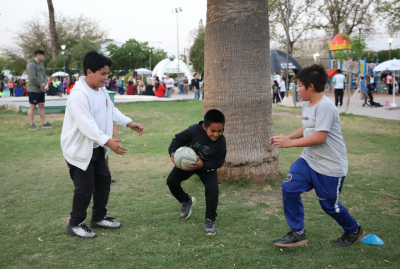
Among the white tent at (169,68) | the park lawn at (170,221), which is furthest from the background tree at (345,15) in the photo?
the park lawn at (170,221)

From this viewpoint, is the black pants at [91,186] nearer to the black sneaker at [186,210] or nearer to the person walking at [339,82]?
the black sneaker at [186,210]

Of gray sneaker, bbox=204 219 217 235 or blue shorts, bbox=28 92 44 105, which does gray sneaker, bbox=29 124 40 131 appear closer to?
blue shorts, bbox=28 92 44 105

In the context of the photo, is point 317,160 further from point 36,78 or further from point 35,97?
point 35,97

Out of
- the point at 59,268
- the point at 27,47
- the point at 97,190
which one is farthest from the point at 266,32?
the point at 27,47

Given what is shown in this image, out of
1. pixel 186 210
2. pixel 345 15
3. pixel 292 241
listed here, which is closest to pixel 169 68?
pixel 345 15

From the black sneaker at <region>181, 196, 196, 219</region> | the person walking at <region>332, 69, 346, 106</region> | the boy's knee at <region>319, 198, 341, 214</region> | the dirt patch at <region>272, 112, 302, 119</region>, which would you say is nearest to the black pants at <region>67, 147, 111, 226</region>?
the black sneaker at <region>181, 196, 196, 219</region>

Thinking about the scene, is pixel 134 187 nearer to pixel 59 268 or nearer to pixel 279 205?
pixel 279 205

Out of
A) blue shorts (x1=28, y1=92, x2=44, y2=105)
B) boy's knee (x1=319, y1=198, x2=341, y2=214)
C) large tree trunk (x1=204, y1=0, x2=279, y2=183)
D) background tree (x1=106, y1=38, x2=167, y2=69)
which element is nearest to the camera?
boy's knee (x1=319, y1=198, x2=341, y2=214)

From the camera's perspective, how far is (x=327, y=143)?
3.75 m

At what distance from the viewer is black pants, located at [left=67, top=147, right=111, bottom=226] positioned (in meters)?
4.07

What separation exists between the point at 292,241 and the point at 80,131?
2345mm

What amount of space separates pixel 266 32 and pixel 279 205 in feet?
8.42

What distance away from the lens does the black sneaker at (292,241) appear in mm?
3799

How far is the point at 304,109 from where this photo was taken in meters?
3.96
